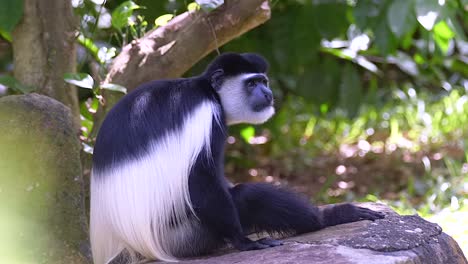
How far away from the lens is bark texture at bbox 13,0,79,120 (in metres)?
→ 3.08

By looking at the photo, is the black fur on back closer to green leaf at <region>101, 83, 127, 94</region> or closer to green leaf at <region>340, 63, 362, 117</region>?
green leaf at <region>101, 83, 127, 94</region>

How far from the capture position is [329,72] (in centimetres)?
514

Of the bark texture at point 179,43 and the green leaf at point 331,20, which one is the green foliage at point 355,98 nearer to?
the green leaf at point 331,20

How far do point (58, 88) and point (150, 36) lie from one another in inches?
17.5

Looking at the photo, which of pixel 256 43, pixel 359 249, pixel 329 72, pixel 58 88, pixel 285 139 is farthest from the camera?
pixel 285 139

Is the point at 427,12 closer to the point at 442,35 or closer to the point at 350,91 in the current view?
the point at 442,35

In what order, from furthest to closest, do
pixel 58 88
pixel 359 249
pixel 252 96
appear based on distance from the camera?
pixel 58 88 < pixel 252 96 < pixel 359 249

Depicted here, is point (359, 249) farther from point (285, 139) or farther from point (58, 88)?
point (285, 139)

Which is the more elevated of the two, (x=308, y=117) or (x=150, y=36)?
(x=150, y=36)

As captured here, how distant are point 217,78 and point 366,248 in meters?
0.78

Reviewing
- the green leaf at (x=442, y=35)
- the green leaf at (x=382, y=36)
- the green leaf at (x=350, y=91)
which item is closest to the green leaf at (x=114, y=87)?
the green leaf at (x=382, y=36)

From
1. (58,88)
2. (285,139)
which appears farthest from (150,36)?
(285,139)

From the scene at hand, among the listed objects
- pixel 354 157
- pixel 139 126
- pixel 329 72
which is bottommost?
pixel 354 157

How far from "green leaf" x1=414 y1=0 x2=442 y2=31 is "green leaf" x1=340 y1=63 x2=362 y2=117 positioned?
186 centimetres
